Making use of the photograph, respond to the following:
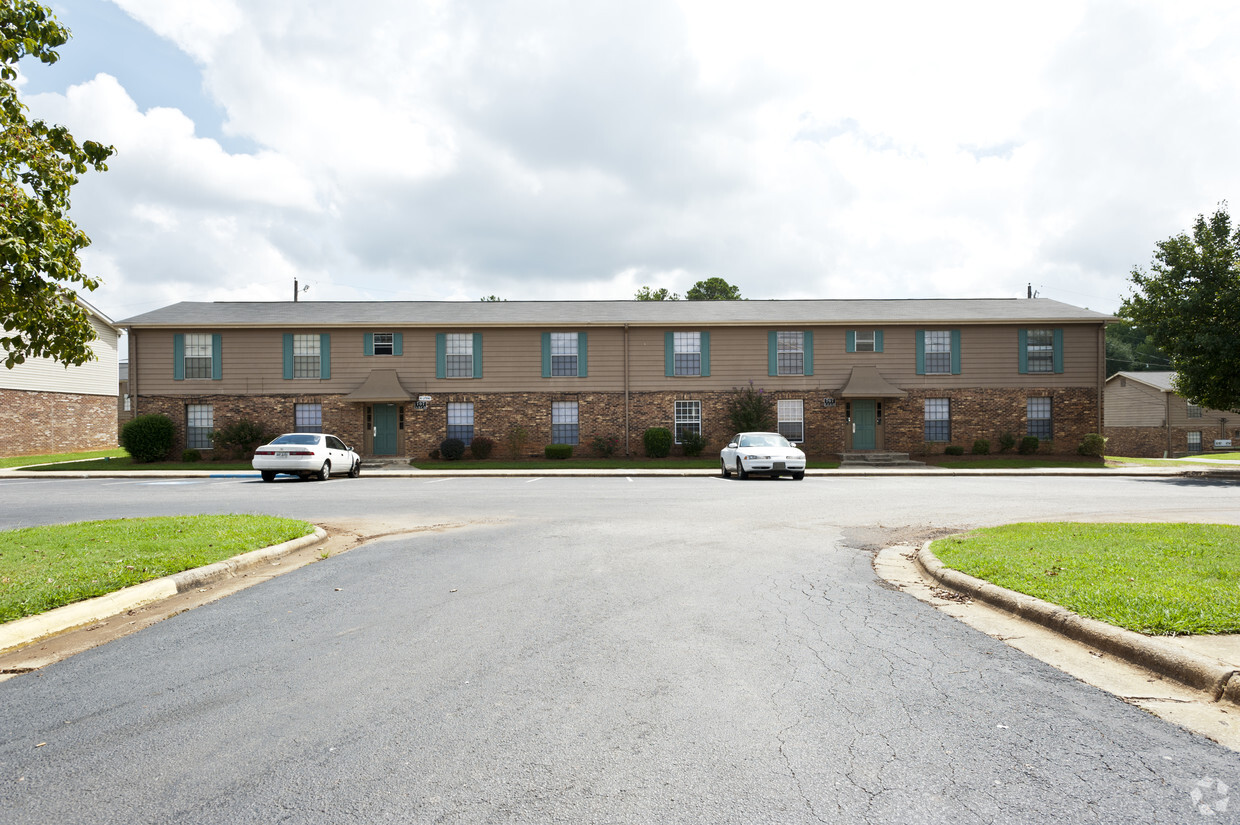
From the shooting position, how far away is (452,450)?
28.5m

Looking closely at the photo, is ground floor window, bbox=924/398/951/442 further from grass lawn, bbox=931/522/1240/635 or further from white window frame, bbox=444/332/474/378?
grass lawn, bbox=931/522/1240/635

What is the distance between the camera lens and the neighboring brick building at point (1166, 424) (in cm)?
4384

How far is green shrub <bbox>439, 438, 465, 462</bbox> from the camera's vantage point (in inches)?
1122

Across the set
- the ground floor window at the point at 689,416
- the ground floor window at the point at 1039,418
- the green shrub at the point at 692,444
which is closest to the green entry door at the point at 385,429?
the ground floor window at the point at 689,416

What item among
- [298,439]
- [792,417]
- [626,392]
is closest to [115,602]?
[298,439]

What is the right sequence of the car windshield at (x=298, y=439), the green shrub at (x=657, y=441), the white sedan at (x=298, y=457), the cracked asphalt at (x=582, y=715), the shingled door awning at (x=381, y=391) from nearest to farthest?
1. the cracked asphalt at (x=582, y=715)
2. the white sedan at (x=298, y=457)
3. the car windshield at (x=298, y=439)
4. the green shrub at (x=657, y=441)
5. the shingled door awning at (x=381, y=391)

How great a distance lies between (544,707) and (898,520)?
9243 mm

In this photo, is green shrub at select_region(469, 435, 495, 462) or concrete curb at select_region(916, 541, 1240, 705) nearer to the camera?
concrete curb at select_region(916, 541, 1240, 705)

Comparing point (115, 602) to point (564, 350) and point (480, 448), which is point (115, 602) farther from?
point (564, 350)

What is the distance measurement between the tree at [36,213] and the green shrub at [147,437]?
79.2ft

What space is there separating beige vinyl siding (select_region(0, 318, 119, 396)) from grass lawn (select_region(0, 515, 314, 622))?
25.5 m

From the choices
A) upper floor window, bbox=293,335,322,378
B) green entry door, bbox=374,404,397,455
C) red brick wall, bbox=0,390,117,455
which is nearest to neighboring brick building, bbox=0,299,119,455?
red brick wall, bbox=0,390,117,455

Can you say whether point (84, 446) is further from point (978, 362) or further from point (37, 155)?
point (978, 362)

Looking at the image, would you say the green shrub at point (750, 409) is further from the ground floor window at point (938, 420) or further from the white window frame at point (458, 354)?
the white window frame at point (458, 354)
